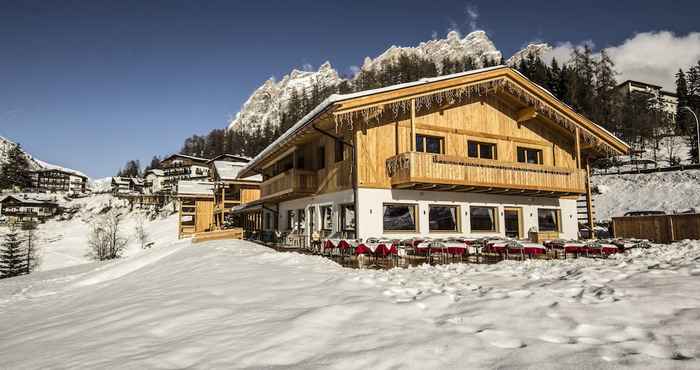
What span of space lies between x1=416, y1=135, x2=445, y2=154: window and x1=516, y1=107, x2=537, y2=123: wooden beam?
4.87 m

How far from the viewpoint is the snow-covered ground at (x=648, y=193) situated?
33938 mm

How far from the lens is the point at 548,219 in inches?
733

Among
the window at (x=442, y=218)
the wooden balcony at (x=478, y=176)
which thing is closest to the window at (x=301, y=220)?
the wooden balcony at (x=478, y=176)

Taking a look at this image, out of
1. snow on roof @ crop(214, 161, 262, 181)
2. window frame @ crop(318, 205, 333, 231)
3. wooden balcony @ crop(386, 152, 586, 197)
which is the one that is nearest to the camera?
wooden balcony @ crop(386, 152, 586, 197)

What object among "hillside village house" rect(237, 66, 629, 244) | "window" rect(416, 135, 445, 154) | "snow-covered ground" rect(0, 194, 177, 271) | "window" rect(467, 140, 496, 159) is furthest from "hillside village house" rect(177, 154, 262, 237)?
"window" rect(467, 140, 496, 159)

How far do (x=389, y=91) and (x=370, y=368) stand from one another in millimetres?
A: 12072

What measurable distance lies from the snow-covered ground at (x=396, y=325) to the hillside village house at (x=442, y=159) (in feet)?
25.5

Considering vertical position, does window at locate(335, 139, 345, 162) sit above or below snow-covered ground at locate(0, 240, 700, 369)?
above

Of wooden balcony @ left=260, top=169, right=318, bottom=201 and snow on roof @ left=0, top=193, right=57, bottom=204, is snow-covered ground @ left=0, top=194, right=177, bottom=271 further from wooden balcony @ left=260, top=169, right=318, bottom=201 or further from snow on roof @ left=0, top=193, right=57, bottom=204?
wooden balcony @ left=260, top=169, right=318, bottom=201

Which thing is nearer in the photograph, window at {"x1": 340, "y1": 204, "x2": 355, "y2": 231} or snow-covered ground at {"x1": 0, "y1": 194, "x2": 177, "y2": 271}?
window at {"x1": 340, "y1": 204, "x2": 355, "y2": 231}

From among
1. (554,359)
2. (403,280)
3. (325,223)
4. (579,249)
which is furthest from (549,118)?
(554,359)

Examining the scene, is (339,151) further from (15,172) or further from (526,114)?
(15,172)

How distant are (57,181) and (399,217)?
445 ft

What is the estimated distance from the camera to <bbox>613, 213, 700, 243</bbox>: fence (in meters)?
15.7
